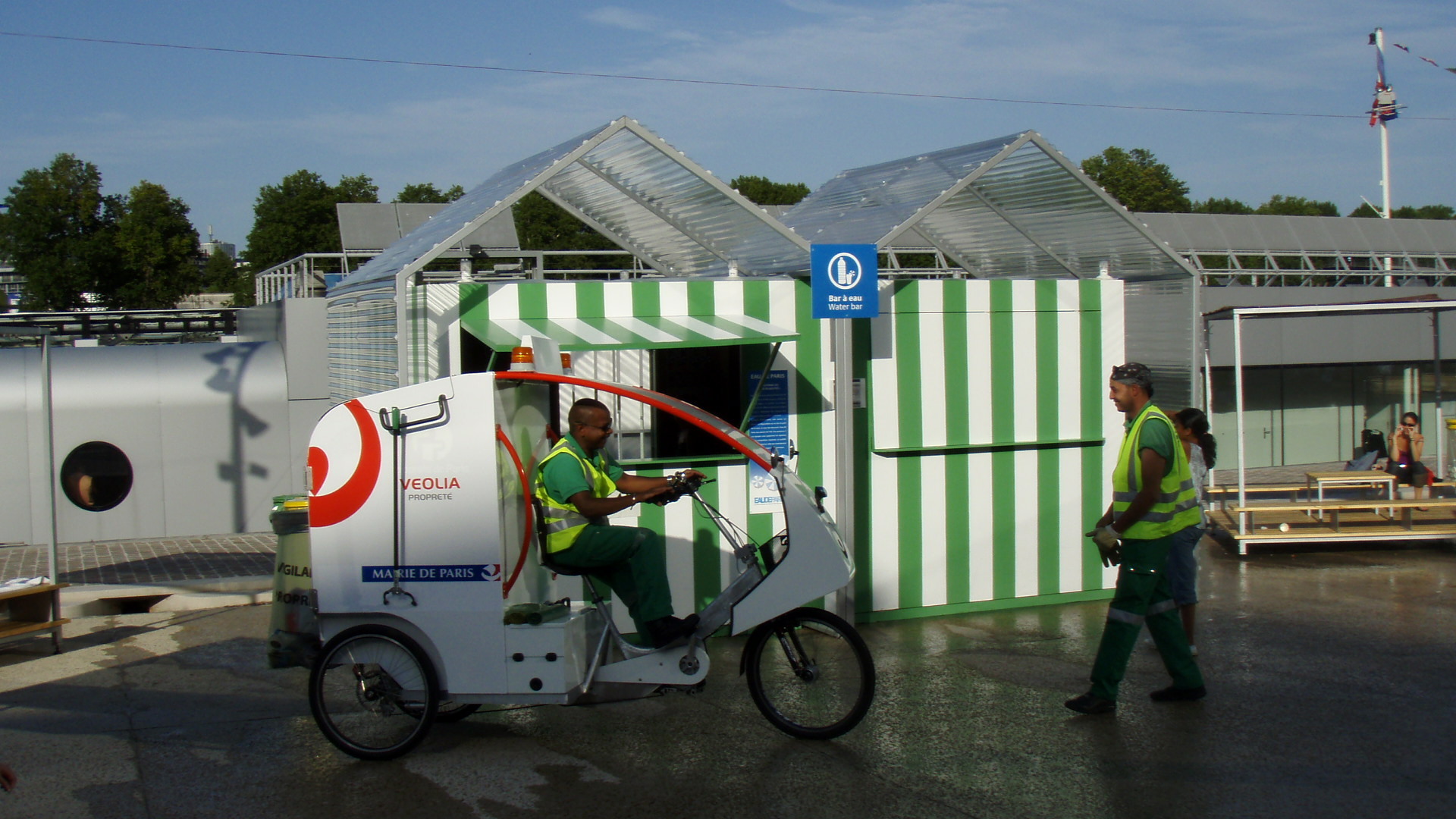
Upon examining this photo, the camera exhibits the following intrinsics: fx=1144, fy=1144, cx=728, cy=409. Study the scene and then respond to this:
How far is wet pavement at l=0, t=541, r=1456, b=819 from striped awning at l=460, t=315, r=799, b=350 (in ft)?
6.61

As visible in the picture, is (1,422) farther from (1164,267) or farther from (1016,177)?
(1164,267)

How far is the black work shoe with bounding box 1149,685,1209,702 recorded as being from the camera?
19.7 ft

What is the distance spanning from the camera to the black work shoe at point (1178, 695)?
6012 mm

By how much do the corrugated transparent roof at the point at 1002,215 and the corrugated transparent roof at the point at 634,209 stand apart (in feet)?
2.41

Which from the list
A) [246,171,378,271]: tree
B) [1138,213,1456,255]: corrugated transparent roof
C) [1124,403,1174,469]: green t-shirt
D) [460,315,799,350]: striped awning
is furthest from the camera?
[246,171,378,271]: tree

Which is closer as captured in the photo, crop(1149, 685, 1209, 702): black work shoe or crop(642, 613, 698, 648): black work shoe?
crop(642, 613, 698, 648): black work shoe

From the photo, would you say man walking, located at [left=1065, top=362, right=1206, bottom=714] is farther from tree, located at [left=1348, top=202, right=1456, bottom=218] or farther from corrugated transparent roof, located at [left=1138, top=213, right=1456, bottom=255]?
tree, located at [left=1348, top=202, right=1456, bottom=218]

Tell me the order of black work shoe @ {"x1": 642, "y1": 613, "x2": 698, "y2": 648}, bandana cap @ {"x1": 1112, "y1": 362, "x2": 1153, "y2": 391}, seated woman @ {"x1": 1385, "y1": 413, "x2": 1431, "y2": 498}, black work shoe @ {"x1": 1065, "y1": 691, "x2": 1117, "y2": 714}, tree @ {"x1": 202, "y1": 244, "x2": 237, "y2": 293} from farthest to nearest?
tree @ {"x1": 202, "y1": 244, "x2": 237, "y2": 293}, seated woman @ {"x1": 1385, "y1": 413, "x2": 1431, "y2": 498}, bandana cap @ {"x1": 1112, "y1": 362, "x2": 1153, "y2": 391}, black work shoe @ {"x1": 1065, "y1": 691, "x2": 1117, "y2": 714}, black work shoe @ {"x1": 642, "y1": 613, "x2": 698, "y2": 648}

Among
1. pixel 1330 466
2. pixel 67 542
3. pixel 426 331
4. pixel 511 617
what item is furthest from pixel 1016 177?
pixel 1330 466

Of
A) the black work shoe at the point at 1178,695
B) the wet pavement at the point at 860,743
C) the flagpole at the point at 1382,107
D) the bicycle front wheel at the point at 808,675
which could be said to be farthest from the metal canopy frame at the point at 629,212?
the flagpole at the point at 1382,107

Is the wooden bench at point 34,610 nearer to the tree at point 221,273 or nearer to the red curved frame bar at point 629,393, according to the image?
the red curved frame bar at point 629,393

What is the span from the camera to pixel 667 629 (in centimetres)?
535

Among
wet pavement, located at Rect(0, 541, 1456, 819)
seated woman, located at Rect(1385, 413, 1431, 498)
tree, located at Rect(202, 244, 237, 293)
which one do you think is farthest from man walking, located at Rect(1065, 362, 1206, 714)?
tree, located at Rect(202, 244, 237, 293)

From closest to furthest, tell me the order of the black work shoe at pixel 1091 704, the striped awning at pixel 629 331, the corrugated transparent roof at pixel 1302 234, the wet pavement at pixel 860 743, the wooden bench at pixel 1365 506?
the wet pavement at pixel 860 743, the black work shoe at pixel 1091 704, the striped awning at pixel 629 331, the wooden bench at pixel 1365 506, the corrugated transparent roof at pixel 1302 234
